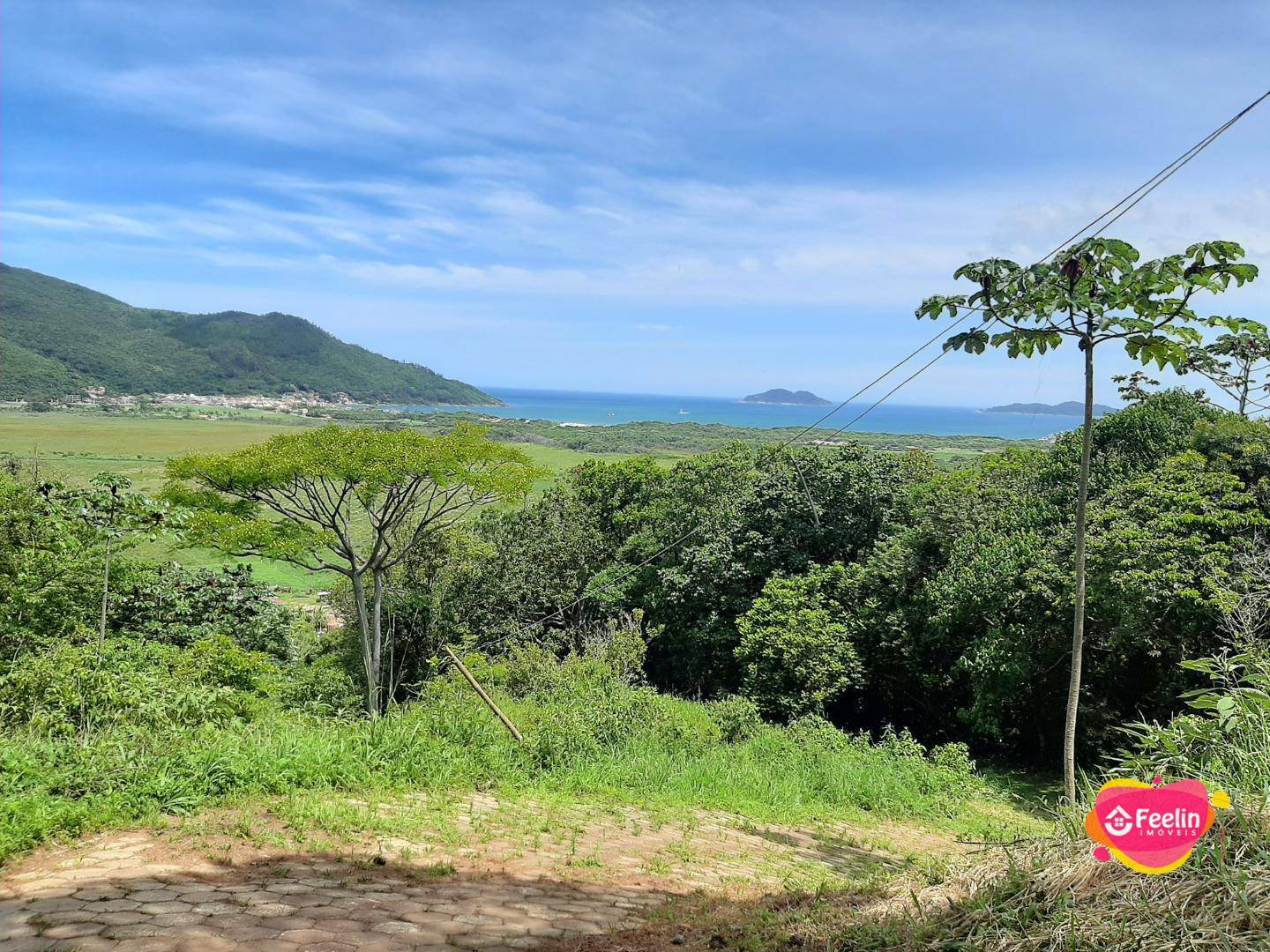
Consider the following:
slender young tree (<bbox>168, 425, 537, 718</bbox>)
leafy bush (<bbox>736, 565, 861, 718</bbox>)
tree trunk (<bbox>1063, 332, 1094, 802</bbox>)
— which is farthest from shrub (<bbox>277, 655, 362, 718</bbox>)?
tree trunk (<bbox>1063, 332, 1094, 802</bbox>)

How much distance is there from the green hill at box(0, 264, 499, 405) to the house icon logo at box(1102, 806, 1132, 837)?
233ft

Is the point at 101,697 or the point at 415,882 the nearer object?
the point at 415,882

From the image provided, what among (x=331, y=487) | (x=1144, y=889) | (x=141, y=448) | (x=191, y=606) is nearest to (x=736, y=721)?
(x=1144, y=889)

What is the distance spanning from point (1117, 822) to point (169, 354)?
116 m

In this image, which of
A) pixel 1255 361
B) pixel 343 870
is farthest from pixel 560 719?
pixel 1255 361

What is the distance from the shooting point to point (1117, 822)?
6.17 ft

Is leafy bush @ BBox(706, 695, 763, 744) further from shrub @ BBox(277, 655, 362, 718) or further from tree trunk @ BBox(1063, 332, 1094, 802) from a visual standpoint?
shrub @ BBox(277, 655, 362, 718)

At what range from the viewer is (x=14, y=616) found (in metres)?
8.85

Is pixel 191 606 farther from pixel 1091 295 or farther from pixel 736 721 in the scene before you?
pixel 1091 295

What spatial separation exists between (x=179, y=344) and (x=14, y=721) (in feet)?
383

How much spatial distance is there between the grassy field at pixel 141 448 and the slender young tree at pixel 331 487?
874 millimetres

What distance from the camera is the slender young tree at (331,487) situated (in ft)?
38.6

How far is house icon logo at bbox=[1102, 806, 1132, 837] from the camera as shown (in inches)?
73.5

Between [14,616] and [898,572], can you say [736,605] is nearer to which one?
[898,572]
